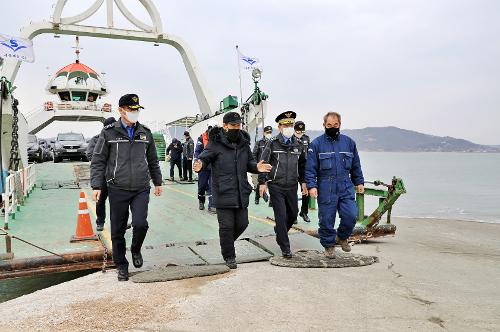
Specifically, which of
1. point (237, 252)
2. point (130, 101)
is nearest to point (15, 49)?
point (130, 101)

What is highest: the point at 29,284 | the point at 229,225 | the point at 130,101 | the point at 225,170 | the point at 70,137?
the point at 70,137

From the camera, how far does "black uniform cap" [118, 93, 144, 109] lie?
16.2 ft

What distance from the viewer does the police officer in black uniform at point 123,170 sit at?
4863 mm

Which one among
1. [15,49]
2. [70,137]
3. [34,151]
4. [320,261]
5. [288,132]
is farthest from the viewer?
[70,137]

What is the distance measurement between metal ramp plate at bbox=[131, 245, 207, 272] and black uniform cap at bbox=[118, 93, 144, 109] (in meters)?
1.98

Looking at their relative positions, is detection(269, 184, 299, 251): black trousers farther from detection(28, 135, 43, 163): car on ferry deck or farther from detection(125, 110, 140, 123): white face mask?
detection(28, 135, 43, 163): car on ferry deck

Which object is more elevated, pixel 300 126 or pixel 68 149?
pixel 68 149

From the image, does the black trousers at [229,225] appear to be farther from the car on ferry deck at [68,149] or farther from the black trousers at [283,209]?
the car on ferry deck at [68,149]

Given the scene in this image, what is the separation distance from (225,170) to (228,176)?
8 cm

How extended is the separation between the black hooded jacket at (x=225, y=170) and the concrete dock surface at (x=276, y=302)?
869 millimetres

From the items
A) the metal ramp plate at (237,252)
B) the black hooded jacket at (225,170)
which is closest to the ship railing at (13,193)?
the metal ramp plate at (237,252)

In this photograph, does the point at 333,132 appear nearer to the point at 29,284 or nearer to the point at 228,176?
the point at 228,176

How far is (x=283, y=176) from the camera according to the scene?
19.3 feet

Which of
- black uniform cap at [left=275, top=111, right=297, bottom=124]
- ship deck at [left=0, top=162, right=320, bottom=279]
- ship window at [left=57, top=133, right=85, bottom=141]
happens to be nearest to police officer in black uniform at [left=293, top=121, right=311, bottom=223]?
ship deck at [left=0, top=162, right=320, bottom=279]
